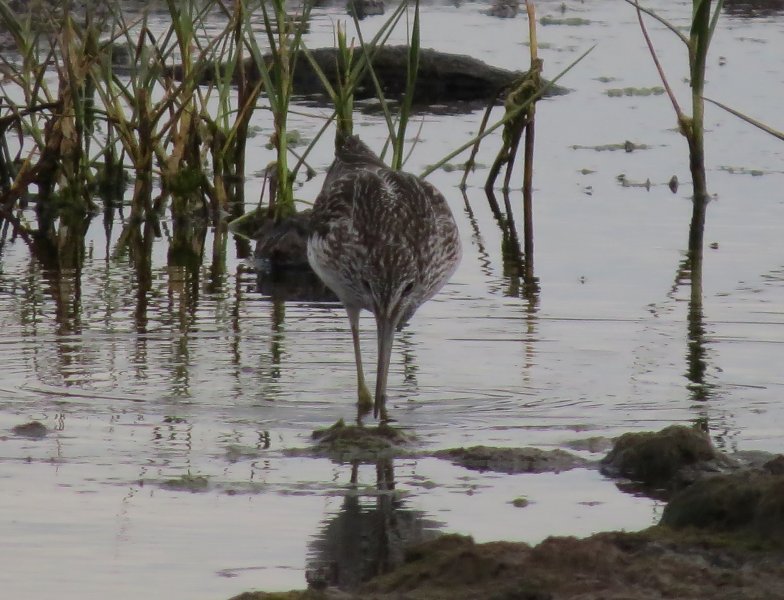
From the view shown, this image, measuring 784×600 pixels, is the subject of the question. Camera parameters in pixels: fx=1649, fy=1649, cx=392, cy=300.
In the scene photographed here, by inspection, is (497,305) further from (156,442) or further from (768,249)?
(156,442)

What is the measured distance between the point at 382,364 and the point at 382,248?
1.88 ft

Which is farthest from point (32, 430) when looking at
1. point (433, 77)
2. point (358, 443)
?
point (433, 77)

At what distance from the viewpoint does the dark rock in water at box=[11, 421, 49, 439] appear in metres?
6.91

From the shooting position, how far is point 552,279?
1051cm

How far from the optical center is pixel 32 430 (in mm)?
6934

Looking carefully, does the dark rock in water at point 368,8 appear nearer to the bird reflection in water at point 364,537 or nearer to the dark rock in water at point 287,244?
the dark rock in water at point 287,244

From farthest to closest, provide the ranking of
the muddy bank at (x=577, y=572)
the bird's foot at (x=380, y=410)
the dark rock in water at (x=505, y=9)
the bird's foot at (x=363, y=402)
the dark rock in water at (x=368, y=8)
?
the dark rock in water at (x=505, y=9) < the dark rock in water at (x=368, y=8) < the bird's foot at (x=363, y=402) < the bird's foot at (x=380, y=410) < the muddy bank at (x=577, y=572)

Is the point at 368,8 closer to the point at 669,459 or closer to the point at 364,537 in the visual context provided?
the point at 669,459

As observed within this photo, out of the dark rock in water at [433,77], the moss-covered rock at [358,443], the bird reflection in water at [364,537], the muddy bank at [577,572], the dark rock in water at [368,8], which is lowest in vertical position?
the bird reflection in water at [364,537]

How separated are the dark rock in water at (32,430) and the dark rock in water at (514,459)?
66.5 inches

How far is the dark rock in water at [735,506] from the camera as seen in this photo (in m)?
5.28

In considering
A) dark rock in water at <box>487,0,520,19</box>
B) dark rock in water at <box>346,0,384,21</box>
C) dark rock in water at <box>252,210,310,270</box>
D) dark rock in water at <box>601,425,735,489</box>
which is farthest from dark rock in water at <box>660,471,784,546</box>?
dark rock in water at <box>487,0,520,19</box>

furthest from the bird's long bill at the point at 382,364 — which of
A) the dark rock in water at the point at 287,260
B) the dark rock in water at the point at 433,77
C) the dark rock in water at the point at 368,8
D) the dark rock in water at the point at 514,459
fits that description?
the dark rock in water at the point at 368,8

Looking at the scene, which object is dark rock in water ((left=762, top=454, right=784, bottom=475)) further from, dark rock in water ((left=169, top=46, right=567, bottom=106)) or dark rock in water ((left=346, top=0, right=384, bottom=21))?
dark rock in water ((left=346, top=0, right=384, bottom=21))
